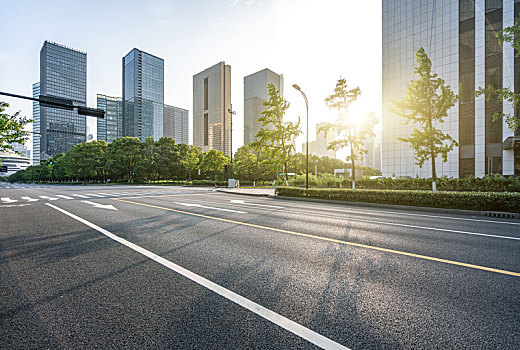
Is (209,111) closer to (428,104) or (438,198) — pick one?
(428,104)

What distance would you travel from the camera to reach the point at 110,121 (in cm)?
13975

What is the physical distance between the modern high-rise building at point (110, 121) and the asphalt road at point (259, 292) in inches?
6254

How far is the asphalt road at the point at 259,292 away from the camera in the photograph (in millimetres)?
2197

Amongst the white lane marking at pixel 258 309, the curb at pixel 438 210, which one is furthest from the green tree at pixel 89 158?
the white lane marking at pixel 258 309

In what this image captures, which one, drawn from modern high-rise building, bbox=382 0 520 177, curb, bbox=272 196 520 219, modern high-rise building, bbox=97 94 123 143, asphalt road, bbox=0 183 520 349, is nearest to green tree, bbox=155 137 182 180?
modern high-rise building, bbox=382 0 520 177

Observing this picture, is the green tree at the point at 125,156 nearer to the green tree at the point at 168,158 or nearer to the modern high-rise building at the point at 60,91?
the green tree at the point at 168,158

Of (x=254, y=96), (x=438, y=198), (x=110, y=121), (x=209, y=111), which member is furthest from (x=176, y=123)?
(x=438, y=198)

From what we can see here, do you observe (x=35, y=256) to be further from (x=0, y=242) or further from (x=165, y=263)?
(x=165, y=263)

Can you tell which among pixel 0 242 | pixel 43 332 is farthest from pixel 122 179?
pixel 43 332

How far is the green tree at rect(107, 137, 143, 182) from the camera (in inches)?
2322

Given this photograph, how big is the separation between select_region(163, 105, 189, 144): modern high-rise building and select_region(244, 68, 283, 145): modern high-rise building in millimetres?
68978

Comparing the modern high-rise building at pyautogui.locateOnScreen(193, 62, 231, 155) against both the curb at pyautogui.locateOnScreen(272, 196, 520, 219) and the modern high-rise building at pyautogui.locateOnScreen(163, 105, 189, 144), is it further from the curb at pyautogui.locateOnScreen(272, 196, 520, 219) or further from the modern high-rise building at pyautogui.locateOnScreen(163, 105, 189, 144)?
Result: the curb at pyautogui.locateOnScreen(272, 196, 520, 219)

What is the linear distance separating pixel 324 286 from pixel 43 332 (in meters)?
3.20

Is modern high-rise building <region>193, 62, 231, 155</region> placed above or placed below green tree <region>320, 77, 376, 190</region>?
above
